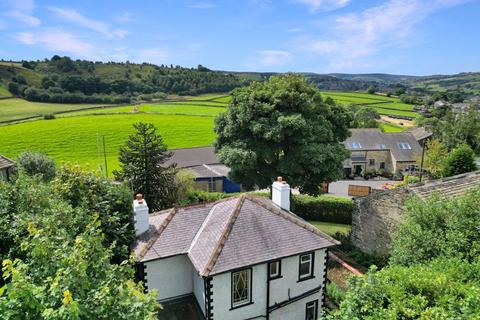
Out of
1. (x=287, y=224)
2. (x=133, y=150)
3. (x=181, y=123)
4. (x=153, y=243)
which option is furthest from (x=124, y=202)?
(x=181, y=123)

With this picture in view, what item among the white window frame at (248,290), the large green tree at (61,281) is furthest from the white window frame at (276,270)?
the large green tree at (61,281)

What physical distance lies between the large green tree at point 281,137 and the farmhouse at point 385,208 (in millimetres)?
3340

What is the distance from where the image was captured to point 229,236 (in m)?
13.4

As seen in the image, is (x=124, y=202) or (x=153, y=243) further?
(x=124, y=202)

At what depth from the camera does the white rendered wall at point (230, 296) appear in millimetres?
12789

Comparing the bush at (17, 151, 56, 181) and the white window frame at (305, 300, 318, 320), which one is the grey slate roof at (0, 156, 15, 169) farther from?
the white window frame at (305, 300, 318, 320)

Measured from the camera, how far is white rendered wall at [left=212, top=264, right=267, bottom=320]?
12789mm

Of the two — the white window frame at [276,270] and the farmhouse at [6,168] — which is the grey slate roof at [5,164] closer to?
the farmhouse at [6,168]

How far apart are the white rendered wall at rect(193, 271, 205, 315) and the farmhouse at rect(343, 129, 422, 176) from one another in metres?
40.5

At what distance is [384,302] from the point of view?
7746 mm

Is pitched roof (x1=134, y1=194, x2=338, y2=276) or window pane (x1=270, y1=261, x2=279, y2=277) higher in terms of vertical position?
pitched roof (x1=134, y1=194, x2=338, y2=276)

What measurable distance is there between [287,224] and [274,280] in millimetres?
2438

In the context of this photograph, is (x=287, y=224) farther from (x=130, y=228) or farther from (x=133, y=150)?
(x=133, y=150)

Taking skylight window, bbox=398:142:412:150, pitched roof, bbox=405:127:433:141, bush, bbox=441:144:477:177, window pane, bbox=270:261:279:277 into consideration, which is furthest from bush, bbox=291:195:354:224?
pitched roof, bbox=405:127:433:141
